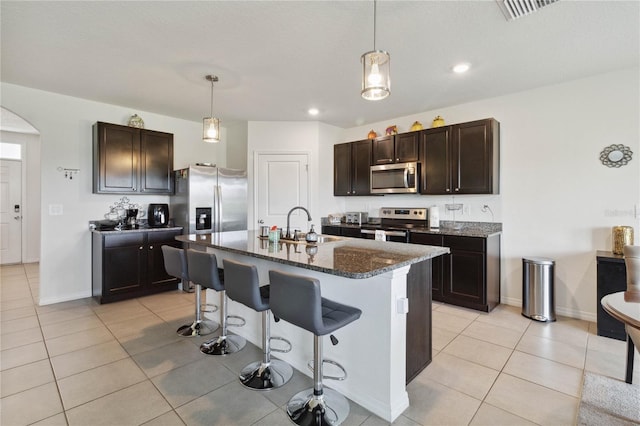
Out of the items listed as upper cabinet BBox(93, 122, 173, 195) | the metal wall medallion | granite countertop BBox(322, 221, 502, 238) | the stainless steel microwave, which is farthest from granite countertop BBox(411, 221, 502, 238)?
upper cabinet BBox(93, 122, 173, 195)

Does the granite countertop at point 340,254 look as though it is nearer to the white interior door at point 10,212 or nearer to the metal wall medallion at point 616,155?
the metal wall medallion at point 616,155

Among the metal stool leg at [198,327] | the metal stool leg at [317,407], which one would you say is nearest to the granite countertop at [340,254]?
the metal stool leg at [317,407]

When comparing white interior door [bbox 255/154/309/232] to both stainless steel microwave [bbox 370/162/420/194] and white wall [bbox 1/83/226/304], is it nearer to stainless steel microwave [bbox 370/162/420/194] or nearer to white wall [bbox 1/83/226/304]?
stainless steel microwave [bbox 370/162/420/194]

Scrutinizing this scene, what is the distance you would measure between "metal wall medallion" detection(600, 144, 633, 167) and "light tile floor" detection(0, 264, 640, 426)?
1679mm

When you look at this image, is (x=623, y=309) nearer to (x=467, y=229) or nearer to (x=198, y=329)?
(x=467, y=229)

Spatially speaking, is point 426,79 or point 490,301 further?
point 490,301

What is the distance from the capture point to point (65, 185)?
4016 mm

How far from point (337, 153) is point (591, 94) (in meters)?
3.30

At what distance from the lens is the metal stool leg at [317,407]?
5.84 ft

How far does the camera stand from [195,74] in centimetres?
326

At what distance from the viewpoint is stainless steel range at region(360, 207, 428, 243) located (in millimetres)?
4172

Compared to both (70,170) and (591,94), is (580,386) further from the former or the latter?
(70,170)

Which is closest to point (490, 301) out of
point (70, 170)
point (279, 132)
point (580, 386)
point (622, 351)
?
point (622, 351)

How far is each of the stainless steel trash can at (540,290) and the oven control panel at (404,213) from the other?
4.89 ft
